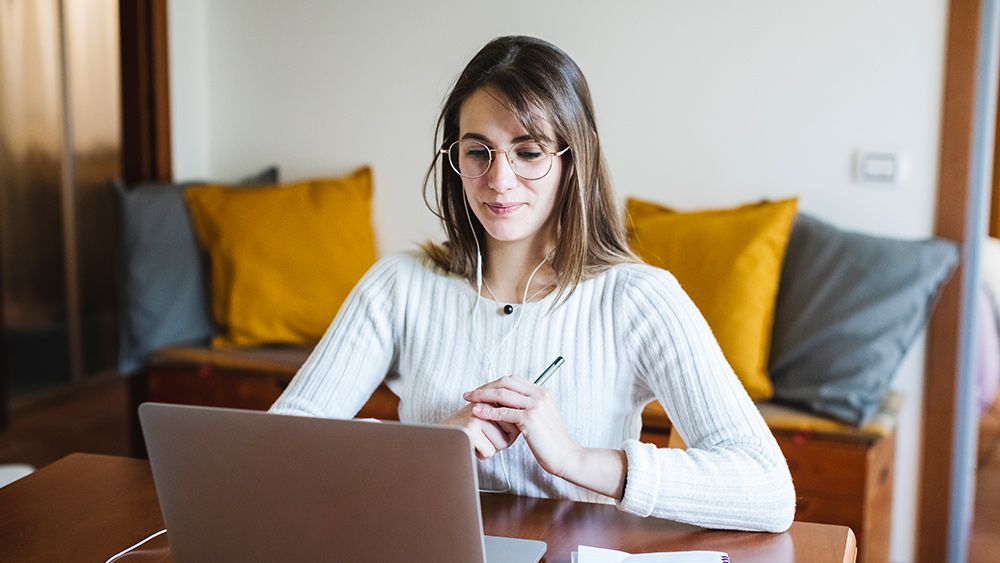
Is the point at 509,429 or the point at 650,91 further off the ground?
the point at 650,91

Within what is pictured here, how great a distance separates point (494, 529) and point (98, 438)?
2.73 metres

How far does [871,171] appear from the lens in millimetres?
2570

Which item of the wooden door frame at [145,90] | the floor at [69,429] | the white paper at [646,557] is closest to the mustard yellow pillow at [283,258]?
the wooden door frame at [145,90]

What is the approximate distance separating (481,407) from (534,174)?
36 cm

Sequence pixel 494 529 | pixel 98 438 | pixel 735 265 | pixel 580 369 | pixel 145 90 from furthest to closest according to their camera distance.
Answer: pixel 98 438
pixel 145 90
pixel 735 265
pixel 580 369
pixel 494 529

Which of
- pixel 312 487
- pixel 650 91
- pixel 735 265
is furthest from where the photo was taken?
pixel 650 91

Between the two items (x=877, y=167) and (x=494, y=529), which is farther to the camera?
(x=877, y=167)

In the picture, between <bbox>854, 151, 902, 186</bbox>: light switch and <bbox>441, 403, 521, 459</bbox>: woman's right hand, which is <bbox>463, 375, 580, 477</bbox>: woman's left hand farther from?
<bbox>854, 151, 902, 186</bbox>: light switch

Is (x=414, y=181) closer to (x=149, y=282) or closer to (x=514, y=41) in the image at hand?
(x=149, y=282)

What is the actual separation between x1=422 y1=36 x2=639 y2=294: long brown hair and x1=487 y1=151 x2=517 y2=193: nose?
0.18ft

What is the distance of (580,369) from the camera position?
4.83 ft

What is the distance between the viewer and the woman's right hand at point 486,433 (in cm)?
125

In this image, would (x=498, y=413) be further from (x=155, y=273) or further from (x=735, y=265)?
(x=155, y=273)

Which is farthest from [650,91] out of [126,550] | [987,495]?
[126,550]
